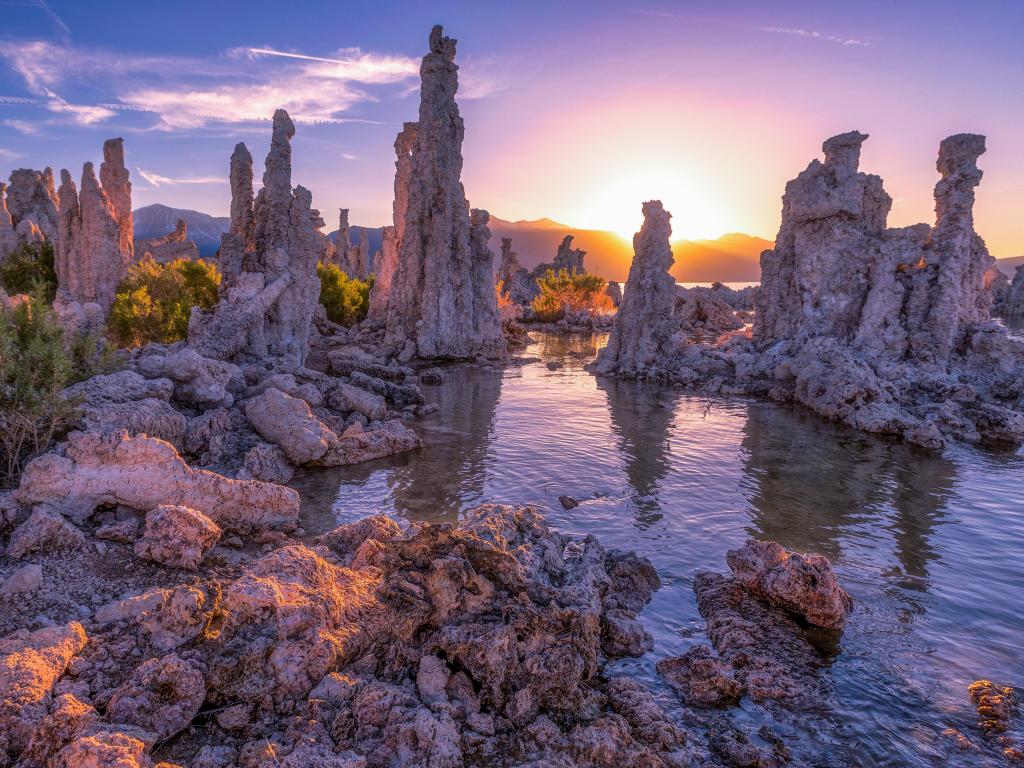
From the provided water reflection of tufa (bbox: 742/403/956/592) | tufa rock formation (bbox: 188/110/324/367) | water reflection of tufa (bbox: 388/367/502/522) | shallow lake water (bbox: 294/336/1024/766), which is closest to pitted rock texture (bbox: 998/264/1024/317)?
shallow lake water (bbox: 294/336/1024/766)

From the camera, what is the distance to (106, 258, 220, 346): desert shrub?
24.0 meters

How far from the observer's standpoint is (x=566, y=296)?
62.4 meters

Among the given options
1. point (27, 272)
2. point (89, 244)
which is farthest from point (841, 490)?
point (27, 272)

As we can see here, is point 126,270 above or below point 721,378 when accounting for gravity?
above

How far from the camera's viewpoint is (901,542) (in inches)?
416

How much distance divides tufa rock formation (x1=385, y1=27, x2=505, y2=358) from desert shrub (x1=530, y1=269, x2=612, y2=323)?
2632cm

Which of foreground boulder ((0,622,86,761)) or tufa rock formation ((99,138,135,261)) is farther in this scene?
tufa rock formation ((99,138,135,261))

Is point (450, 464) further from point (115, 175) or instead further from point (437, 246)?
point (115, 175)

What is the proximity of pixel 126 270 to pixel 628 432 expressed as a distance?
2651 centimetres

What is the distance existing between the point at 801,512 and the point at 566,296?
170 ft

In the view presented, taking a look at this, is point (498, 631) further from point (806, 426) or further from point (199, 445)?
point (806, 426)

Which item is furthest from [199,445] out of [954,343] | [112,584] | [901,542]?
[954,343]

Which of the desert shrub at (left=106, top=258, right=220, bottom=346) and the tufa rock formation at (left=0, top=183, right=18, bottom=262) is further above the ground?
the tufa rock formation at (left=0, top=183, right=18, bottom=262)

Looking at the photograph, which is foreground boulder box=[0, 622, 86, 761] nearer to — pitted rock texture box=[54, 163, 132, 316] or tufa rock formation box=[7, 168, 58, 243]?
pitted rock texture box=[54, 163, 132, 316]
